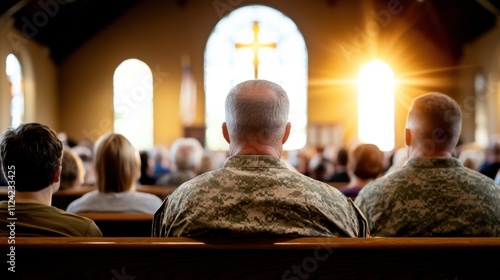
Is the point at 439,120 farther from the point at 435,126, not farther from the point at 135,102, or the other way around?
the point at 135,102

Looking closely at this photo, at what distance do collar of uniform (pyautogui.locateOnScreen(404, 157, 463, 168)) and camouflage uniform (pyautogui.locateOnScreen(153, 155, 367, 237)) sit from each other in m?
0.67

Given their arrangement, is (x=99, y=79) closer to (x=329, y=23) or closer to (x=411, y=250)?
(x=329, y=23)

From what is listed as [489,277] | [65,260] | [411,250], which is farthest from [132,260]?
[489,277]

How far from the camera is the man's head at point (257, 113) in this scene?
1927mm

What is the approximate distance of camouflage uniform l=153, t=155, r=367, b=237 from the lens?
177 cm

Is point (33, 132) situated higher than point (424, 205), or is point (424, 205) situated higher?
point (33, 132)

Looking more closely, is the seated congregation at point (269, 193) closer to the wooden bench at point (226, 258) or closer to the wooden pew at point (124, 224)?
the wooden pew at point (124, 224)

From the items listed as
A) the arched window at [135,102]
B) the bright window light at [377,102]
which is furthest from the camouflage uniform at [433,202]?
the arched window at [135,102]

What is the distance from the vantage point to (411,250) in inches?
63.0

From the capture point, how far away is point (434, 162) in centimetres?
249

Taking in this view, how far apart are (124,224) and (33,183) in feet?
2.07

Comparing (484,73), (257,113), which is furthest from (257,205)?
(484,73)

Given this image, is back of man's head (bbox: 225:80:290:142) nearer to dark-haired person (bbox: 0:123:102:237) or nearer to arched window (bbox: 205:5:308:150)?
dark-haired person (bbox: 0:123:102:237)

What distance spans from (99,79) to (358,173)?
35.3ft
